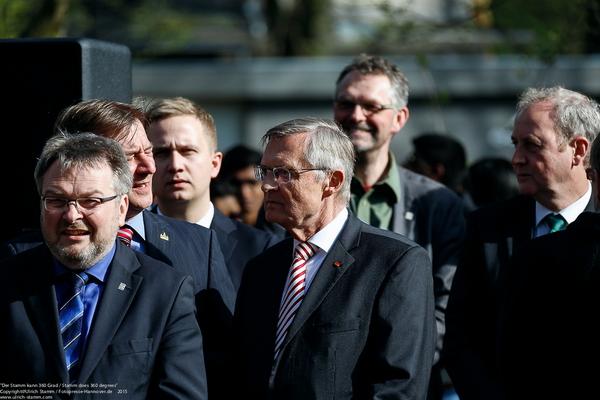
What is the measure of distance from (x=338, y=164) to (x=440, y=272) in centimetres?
126

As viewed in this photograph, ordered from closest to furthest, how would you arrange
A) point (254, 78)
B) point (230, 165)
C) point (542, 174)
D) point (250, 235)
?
point (542, 174)
point (250, 235)
point (230, 165)
point (254, 78)

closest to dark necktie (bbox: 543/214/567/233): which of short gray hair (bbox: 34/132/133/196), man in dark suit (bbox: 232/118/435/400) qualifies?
man in dark suit (bbox: 232/118/435/400)

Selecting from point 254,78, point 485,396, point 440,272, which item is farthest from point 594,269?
point 254,78

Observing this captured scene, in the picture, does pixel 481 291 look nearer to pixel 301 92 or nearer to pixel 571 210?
pixel 571 210

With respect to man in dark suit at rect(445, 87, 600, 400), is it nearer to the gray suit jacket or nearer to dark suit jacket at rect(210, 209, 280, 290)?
the gray suit jacket

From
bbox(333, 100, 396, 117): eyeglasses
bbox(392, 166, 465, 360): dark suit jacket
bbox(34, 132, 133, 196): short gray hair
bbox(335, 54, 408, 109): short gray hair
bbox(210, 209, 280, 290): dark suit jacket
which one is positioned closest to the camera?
bbox(34, 132, 133, 196): short gray hair

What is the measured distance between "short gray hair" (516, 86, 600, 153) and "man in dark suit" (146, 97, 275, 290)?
145 centimetres

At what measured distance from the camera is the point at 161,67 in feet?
52.8

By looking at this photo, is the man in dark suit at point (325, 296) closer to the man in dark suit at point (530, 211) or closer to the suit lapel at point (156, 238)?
the suit lapel at point (156, 238)

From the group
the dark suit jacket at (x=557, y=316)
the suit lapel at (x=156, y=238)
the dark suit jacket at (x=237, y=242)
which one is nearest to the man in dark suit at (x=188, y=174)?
the dark suit jacket at (x=237, y=242)

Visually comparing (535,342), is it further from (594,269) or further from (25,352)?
(25,352)

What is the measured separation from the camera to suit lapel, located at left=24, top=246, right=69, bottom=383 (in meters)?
3.99

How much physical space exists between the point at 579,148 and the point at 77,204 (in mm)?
2275

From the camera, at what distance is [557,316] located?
394cm
